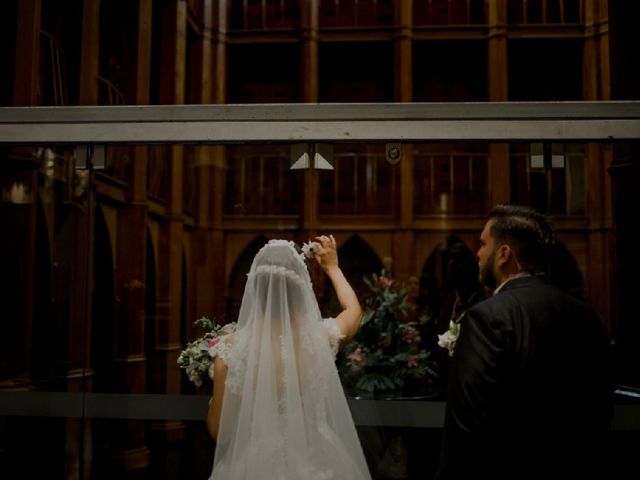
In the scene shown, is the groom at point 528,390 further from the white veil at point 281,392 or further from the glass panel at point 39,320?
the glass panel at point 39,320

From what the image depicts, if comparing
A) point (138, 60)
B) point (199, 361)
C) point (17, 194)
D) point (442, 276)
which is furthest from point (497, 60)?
point (199, 361)

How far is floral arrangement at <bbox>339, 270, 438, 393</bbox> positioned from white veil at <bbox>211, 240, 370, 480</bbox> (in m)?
1.59

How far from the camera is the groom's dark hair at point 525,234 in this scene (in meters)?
1.99

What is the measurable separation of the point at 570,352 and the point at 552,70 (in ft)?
22.5

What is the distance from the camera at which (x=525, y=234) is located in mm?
2010

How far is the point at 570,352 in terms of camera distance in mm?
1854

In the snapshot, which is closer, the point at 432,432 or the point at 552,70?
the point at 432,432

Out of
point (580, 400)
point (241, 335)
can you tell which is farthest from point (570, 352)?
point (241, 335)

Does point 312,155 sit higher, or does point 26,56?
point 26,56

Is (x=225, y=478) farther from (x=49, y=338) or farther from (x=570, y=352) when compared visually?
(x=49, y=338)

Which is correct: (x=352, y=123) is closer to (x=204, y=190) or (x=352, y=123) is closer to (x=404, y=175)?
(x=204, y=190)

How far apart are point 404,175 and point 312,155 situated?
16.8 ft

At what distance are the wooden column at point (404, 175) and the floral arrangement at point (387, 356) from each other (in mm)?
3495

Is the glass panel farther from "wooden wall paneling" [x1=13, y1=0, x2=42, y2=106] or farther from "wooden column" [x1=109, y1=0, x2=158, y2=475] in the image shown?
"wooden column" [x1=109, y1=0, x2=158, y2=475]
